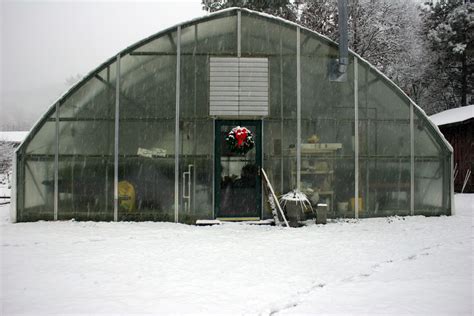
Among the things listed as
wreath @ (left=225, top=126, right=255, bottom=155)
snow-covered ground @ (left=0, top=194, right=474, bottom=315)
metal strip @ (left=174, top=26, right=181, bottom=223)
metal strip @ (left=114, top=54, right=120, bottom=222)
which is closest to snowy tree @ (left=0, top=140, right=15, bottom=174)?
metal strip @ (left=114, top=54, right=120, bottom=222)

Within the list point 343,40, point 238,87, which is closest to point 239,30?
point 238,87

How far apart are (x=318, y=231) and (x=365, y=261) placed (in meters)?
1.93

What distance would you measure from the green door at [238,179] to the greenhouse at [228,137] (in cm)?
2

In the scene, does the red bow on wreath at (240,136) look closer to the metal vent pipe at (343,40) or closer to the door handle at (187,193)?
→ the door handle at (187,193)

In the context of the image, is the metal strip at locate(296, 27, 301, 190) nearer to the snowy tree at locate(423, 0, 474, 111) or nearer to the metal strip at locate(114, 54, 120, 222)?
the metal strip at locate(114, 54, 120, 222)

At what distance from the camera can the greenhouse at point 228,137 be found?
768 cm

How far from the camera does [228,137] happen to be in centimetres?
775

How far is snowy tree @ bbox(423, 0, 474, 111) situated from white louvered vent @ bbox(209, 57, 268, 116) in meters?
15.8

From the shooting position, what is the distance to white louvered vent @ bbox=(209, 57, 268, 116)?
7977mm

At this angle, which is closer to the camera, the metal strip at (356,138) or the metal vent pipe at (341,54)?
the metal vent pipe at (341,54)

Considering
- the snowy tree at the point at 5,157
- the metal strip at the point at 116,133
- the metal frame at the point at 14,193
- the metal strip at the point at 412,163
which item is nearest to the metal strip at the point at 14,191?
the metal frame at the point at 14,193

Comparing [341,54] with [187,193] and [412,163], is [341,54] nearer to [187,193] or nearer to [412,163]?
[412,163]

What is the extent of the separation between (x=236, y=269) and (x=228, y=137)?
3.67m

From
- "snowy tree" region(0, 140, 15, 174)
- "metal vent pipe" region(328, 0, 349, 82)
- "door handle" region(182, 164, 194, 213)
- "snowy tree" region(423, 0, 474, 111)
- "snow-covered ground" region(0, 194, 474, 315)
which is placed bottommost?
"snow-covered ground" region(0, 194, 474, 315)
